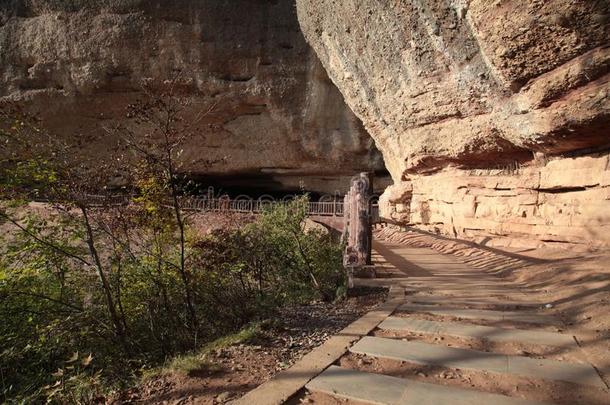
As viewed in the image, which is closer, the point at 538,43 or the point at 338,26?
the point at 538,43

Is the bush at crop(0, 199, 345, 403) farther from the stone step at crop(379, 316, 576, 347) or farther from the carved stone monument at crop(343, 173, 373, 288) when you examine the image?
the stone step at crop(379, 316, 576, 347)

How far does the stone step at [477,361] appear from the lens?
218 centimetres

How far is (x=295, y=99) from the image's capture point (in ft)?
51.7

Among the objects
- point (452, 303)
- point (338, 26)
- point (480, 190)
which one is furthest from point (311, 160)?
point (452, 303)

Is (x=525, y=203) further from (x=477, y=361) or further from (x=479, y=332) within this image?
(x=477, y=361)

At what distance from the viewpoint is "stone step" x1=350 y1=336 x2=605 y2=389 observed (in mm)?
2184

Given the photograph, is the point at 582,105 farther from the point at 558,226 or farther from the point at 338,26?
the point at 338,26

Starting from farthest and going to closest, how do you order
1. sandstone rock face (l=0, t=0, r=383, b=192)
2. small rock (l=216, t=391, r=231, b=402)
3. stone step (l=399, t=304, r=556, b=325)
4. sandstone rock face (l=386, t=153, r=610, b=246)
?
sandstone rock face (l=0, t=0, r=383, b=192)
sandstone rock face (l=386, t=153, r=610, b=246)
stone step (l=399, t=304, r=556, b=325)
small rock (l=216, t=391, r=231, b=402)

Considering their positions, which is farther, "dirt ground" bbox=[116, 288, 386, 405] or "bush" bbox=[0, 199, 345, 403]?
"bush" bbox=[0, 199, 345, 403]

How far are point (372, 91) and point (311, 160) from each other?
7042mm

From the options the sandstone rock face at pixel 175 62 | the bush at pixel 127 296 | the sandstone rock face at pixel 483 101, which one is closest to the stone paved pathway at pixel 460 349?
the bush at pixel 127 296

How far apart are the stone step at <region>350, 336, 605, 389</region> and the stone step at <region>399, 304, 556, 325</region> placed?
2.54 feet

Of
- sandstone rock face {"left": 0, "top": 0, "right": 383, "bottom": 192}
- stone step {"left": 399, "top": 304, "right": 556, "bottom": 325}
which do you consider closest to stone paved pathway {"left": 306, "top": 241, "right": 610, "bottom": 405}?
stone step {"left": 399, "top": 304, "right": 556, "bottom": 325}

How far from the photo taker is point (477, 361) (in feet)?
7.88
